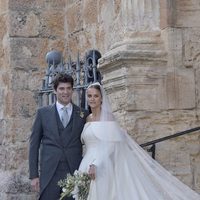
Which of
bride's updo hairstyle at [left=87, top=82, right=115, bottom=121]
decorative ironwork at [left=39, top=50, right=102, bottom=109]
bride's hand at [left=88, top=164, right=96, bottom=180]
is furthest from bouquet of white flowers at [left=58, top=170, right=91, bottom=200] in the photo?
decorative ironwork at [left=39, top=50, right=102, bottom=109]

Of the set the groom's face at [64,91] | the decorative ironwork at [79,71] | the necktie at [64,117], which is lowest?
the necktie at [64,117]

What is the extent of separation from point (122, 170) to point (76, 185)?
1.41 feet

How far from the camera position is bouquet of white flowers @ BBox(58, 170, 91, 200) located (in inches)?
245

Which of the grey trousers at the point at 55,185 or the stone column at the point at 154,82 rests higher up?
the stone column at the point at 154,82

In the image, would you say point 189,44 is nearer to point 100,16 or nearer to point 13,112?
point 100,16

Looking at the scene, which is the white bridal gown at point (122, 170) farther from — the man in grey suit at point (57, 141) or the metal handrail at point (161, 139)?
the metal handrail at point (161, 139)

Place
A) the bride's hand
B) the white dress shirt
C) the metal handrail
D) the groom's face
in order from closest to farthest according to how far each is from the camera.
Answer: the bride's hand
the groom's face
the white dress shirt
the metal handrail

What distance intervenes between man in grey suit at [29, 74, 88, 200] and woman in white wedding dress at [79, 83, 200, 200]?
0.10 meters

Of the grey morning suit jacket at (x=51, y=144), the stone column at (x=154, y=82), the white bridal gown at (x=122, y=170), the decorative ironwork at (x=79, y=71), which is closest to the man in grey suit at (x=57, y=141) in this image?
the grey morning suit jacket at (x=51, y=144)

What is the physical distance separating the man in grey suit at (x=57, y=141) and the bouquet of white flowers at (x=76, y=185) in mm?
150

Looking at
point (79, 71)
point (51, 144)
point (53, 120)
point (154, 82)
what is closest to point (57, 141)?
point (51, 144)

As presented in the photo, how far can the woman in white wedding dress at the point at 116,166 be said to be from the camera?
6387mm

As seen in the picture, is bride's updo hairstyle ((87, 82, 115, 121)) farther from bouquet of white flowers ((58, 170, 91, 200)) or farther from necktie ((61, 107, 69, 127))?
bouquet of white flowers ((58, 170, 91, 200))

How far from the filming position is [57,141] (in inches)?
256
